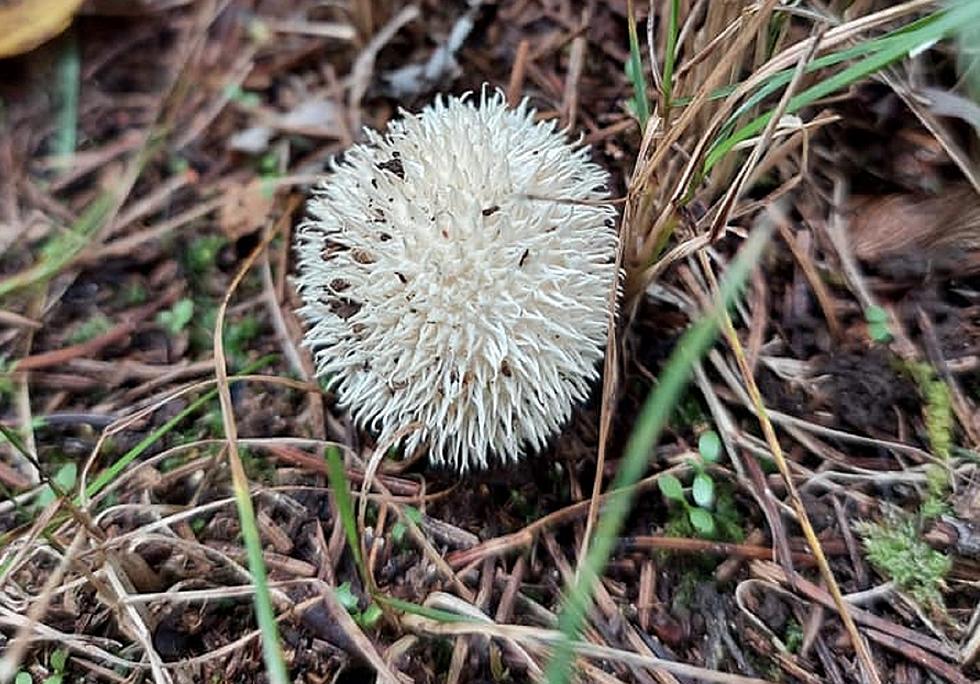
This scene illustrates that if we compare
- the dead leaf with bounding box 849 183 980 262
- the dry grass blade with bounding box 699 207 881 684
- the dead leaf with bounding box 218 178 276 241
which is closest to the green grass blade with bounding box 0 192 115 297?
the dead leaf with bounding box 218 178 276 241

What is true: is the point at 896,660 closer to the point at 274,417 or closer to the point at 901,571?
the point at 901,571

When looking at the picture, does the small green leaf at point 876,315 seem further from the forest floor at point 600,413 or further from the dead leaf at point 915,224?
the dead leaf at point 915,224

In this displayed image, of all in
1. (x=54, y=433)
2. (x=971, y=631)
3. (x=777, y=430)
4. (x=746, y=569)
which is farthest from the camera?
(x=54, y=433)

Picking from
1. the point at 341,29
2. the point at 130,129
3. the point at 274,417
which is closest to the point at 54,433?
the point at 274,417

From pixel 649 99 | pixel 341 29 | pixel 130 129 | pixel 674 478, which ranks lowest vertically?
pixel 674 478

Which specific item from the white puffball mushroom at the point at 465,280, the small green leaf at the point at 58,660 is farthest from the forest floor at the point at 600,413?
the white puffball mushroom at the point at 465,280

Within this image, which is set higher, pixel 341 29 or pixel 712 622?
pixel 341 29

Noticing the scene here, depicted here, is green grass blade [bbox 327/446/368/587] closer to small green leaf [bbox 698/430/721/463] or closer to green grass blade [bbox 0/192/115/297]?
small green leaf [bbox 698/430/721/463]

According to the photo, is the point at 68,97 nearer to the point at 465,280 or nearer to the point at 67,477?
the point at 67,477
